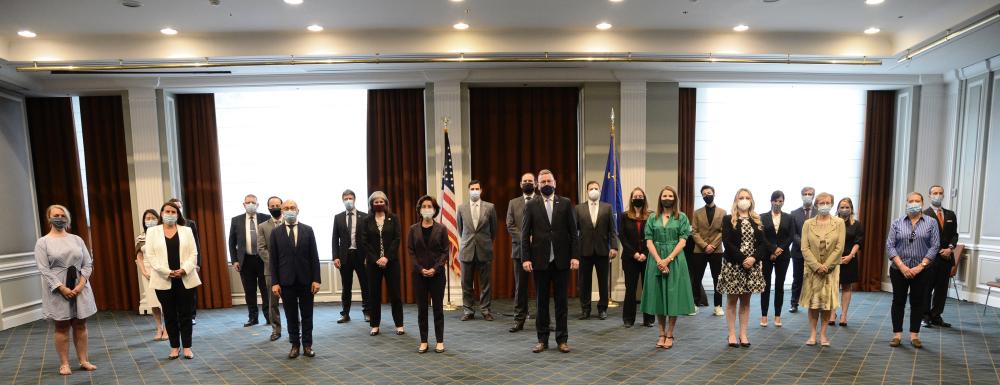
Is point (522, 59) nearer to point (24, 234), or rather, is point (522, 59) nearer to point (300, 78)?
point (300, 78)

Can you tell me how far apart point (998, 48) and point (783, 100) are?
2257mm

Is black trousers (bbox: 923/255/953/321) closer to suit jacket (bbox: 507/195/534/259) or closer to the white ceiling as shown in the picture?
the white ceiling

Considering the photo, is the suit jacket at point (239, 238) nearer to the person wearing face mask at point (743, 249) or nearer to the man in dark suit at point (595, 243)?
the man in dark suit at point (595, 243)

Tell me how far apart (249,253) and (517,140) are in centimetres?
362

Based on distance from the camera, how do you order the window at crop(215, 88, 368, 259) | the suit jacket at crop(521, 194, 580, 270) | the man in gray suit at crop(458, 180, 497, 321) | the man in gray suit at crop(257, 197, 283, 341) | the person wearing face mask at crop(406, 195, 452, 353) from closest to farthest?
the suit jacket at crop(521, 194, 580, 270) → the person wearing face mask at crop(406, 195, 452, 353) → the man in gray suit at crop(257, 197, 283, 341) → the man in gray suit at crop(458, 180, 497, 321) → the window at crop(215, 88, 368, 259)

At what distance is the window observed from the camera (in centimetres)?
→ 711

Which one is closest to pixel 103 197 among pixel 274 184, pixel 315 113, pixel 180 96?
pixel 180 96

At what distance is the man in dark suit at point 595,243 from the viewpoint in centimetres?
563

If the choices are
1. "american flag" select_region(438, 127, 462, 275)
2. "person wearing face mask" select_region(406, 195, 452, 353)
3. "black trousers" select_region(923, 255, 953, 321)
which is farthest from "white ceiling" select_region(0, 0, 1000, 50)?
"black trousers" select_region(923, 255, 953, 321)

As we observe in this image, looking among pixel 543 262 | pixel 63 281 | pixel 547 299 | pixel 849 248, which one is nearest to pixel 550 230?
pixel 543 262

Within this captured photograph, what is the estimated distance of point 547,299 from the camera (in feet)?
14.5

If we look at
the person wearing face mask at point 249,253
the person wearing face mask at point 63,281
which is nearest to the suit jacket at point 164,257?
the person wearing face mask at point 63,281

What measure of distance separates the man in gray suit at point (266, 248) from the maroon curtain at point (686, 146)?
5.16 m

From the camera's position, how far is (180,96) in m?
6.96
